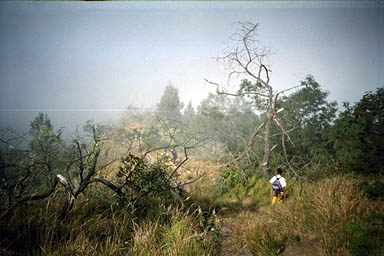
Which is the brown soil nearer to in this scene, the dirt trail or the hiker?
the dirt trail

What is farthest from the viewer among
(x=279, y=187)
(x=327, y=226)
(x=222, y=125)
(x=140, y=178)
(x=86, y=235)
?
(x=222, y=125)

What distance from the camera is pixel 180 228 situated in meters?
2.63

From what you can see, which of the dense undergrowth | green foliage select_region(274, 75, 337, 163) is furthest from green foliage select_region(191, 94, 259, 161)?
the dense undergrowth

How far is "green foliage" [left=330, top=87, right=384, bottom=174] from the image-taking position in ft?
15.6

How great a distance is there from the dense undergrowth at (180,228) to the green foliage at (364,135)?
1.28 m

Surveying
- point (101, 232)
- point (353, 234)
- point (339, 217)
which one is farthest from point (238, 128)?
point (101, 232)

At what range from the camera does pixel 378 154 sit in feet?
17.0

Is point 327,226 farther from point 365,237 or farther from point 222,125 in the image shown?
point 222,125

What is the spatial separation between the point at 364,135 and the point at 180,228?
561cm

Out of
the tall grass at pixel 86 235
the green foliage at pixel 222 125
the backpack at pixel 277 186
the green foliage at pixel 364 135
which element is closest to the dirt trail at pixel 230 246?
the tall grass at pixel 86 235

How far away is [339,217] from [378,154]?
12.4 feet

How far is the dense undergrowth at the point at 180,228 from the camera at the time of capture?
6.72 feet

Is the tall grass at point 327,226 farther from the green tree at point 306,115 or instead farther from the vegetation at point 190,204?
the green tree at point 306,115

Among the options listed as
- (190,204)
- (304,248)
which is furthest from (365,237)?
(190,204)
